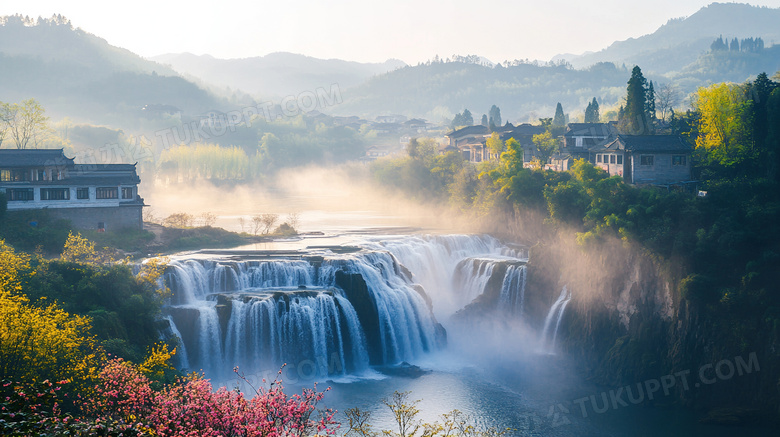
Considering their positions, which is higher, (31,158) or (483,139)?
(483,139)

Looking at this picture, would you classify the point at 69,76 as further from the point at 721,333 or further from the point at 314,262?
the point at 721,333

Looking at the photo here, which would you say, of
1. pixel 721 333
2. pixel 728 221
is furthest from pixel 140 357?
pixel 728 221

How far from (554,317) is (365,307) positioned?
14.6 m

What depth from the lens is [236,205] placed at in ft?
356


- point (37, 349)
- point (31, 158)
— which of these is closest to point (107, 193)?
point (31, 158)

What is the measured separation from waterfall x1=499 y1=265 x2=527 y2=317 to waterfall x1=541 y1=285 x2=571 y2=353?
2.54 m

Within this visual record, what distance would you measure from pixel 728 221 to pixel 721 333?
764cm

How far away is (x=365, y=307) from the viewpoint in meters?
46.5

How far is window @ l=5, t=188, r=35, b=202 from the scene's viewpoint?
51.9m

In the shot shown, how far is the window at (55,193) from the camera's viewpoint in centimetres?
5297

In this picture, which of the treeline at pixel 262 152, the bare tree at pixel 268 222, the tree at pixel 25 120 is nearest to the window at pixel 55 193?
the tree at pixel 25 120

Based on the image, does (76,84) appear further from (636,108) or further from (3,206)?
(636,108)

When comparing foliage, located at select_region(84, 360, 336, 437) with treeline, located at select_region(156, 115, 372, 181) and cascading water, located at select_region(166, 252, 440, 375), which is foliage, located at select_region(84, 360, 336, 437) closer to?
cascading water, located at select_region(166, 252, 440, 375)

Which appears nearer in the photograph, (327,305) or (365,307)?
(327,305)
